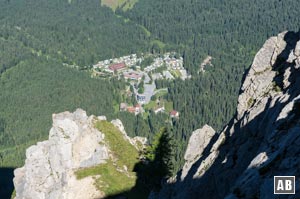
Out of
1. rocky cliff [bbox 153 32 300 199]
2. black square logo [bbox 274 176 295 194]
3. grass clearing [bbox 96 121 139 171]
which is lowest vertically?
black square logo [bbox 274 176 295 194]

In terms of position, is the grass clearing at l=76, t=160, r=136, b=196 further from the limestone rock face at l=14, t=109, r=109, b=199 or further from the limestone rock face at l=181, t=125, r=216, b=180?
the limestone rock face at l=181, t=125, r=216, b=180

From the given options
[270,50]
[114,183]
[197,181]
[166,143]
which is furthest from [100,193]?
[270,50]

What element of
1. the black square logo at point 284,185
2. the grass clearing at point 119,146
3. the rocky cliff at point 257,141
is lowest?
the black square logo at point 284,185

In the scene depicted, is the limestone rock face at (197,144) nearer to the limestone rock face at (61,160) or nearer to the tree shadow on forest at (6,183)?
the limestone rock face at (61,160)

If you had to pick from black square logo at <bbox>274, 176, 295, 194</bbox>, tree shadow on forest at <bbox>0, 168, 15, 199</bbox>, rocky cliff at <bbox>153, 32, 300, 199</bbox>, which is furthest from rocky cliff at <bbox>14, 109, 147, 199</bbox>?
tree shadow on forest at <bbox>0, 168, 15, 199</bbox>

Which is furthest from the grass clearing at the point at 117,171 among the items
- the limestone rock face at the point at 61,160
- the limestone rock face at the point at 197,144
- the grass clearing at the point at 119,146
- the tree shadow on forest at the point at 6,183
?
the tree shadow on forest at the point at 6,183

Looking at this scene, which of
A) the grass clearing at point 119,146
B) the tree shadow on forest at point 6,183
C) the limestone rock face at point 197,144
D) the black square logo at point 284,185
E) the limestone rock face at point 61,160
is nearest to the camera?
the black square logo at point 284,185

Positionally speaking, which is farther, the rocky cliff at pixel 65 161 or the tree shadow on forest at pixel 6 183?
the tree shadow on forest at pixel 6 183
